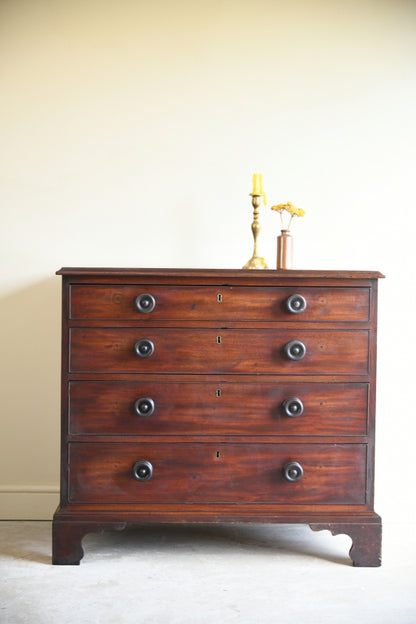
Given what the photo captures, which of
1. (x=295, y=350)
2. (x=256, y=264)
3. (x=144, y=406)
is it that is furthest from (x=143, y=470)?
(x=256, y=264)

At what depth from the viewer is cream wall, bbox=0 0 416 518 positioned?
122 inches

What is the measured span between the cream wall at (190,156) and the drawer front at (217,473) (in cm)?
72

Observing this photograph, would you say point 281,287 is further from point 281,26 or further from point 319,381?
point 281,26

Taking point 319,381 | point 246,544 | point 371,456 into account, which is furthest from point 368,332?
point 246,544

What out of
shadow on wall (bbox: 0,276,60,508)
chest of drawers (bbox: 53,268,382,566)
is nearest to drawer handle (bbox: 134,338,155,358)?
chest of drawers (bbox: 53,268,382,566)

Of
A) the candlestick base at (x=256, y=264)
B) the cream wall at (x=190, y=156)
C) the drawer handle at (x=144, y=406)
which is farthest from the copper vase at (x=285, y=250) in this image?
the drawer handle at (x=144, y=406)

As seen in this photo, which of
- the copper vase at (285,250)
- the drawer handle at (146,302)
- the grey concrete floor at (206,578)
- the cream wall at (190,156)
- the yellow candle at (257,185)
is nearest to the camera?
the grey concrete floor at (206,578)

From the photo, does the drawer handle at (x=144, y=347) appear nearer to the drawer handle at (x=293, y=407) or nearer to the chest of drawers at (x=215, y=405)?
the chest of drawers at (x=215, y=405)

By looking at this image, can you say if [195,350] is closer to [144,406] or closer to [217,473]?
[144,406]

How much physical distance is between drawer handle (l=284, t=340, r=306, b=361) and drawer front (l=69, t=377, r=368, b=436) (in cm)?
13

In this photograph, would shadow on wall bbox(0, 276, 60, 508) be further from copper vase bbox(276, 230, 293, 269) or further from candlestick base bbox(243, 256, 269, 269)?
copper vase bbox(276, 230, 293, 269)

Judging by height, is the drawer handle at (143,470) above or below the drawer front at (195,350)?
below

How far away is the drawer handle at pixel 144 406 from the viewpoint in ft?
8.13

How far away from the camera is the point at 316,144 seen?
3.14 metres
